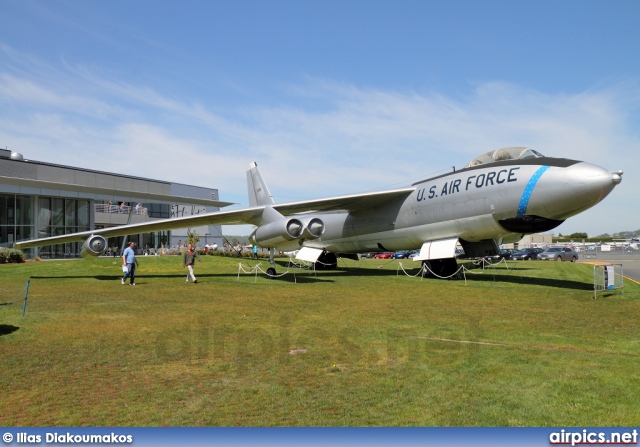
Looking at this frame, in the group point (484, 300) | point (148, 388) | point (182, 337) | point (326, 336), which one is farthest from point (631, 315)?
point (148, 388)

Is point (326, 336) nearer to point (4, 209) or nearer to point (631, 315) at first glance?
point (631, 315)

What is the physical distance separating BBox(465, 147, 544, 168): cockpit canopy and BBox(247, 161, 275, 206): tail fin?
38.9 feet

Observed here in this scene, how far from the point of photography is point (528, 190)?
15.6 m

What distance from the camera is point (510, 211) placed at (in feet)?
53.3

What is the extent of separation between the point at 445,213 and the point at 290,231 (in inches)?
230

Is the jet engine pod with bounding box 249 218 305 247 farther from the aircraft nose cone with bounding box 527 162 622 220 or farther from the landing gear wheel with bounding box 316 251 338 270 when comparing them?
the aircraft nose cone with bounding box 527 162 622 220

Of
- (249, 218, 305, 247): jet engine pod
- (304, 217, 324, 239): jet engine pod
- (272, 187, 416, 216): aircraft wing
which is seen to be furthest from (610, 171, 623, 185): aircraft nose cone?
(249, 218, 305, 247): jet engine pod

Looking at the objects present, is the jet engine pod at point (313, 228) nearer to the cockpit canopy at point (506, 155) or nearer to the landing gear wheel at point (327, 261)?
the cockpit canopy at point (506, 155)

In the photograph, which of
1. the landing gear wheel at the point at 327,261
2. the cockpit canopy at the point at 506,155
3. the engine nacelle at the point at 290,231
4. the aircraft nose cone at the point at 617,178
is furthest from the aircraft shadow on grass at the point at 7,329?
the landing gear wheel at the point at 327,261

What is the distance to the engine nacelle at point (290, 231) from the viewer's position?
19.3 m

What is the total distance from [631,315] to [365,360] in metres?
7.30

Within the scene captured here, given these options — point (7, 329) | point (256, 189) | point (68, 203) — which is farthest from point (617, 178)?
point (68, 203)

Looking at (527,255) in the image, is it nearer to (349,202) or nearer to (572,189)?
(349,202)

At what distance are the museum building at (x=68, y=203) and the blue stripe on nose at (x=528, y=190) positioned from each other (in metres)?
33.6
